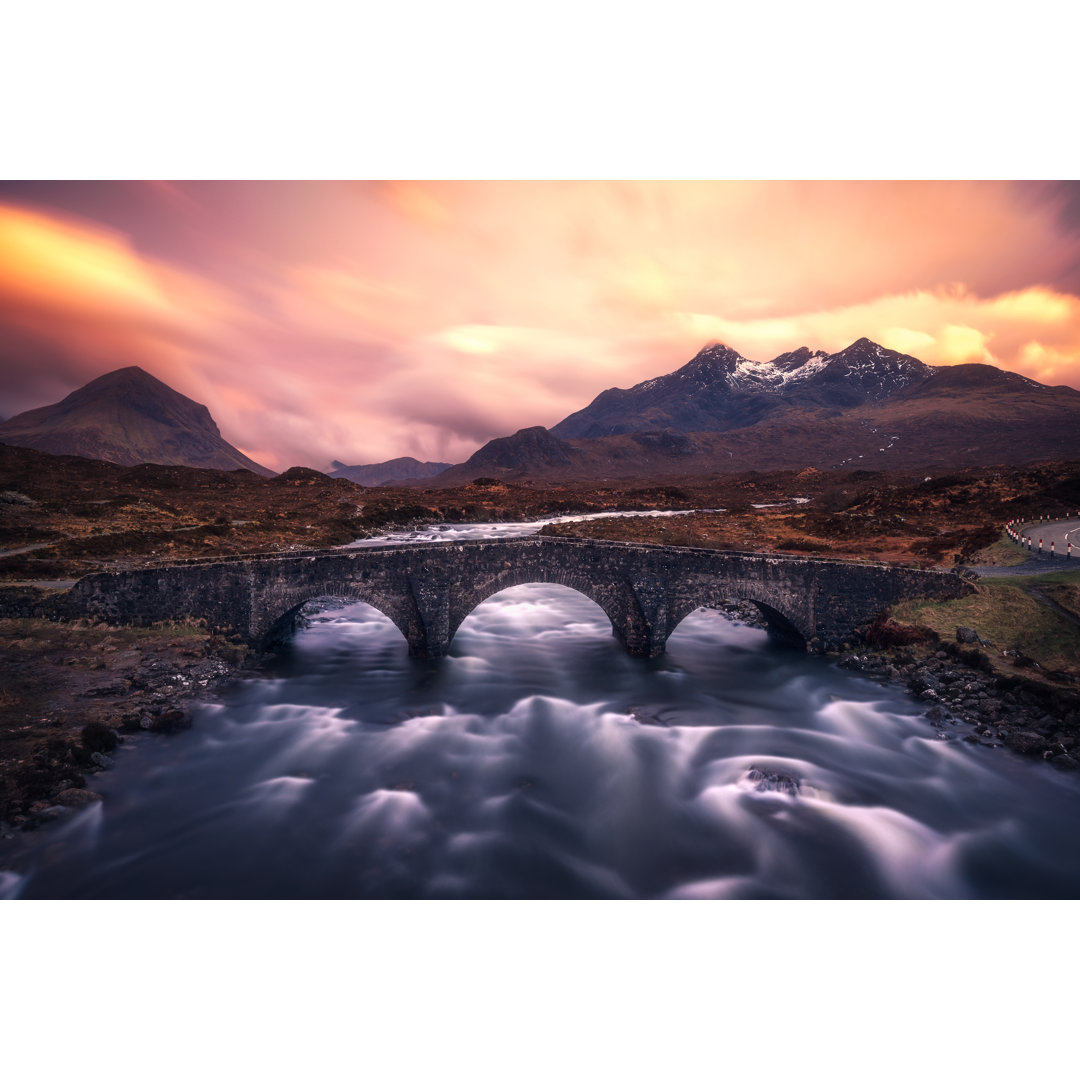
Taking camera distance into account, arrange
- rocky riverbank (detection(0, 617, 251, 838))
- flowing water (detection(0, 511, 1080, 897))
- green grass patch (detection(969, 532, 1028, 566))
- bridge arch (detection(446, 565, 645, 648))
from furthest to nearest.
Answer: green grass patch (detection(969, 532, 1028, 566)) < bridge arch (detection(446, 565, 645, 648)) < rocky riverbank (detection(0, 617, 251, 838)) < flowing water (detection(0, 511, 1080, 897))

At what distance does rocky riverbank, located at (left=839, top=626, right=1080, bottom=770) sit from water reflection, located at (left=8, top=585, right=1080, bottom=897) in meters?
0.67

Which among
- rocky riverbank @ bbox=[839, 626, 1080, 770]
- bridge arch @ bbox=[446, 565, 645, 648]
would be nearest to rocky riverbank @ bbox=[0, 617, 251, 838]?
bridge arch @ bbox=[446, 565, 645, 648]

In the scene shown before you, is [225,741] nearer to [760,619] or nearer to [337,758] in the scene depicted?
[337,758]

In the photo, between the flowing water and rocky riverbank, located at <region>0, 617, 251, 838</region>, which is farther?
rocky riverbank, located at <region>0, 617, 251, 838</region>

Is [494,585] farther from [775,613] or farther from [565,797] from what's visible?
[775,613]

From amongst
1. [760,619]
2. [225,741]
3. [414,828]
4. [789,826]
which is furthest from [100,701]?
[760,619]

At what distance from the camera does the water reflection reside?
10.8 meters

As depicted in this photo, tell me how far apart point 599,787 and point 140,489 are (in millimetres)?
78310

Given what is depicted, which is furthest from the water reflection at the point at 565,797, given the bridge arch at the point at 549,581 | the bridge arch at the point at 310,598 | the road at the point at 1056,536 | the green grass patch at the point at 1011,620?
the road at the point at 1056,536

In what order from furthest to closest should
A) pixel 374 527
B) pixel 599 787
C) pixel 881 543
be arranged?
pixel 374 527
pixel 881 543
pixel 599 787

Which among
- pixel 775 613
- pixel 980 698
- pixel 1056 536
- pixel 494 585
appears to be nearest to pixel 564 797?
pixel 494 585

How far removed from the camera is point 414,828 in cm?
1246

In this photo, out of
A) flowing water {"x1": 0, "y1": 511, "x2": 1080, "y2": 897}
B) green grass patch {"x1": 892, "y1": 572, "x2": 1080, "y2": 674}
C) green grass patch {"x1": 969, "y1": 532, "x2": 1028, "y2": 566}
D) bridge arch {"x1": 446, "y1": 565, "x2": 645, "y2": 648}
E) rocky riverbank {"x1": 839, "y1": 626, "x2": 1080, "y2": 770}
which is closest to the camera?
flowing water {"x1": 0, "y1": 511, "x2": 1080, "y2": 897}

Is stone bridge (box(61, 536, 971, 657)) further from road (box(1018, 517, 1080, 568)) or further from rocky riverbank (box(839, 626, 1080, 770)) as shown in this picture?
road (box(1018, 517, 1080, 568))
